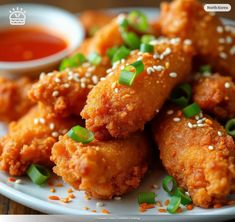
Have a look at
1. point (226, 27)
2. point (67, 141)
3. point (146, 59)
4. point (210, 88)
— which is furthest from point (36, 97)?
point (226, 27)

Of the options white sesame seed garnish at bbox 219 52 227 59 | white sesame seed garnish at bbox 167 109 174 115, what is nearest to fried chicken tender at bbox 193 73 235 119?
white sesame seed garnish at bbox 167 109 174 115

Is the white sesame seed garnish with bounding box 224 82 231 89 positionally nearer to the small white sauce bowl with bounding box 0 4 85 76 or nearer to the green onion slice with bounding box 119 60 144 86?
the green onion slice with bounding box 119 60 144 86

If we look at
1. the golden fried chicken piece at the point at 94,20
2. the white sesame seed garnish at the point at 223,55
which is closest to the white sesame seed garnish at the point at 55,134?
the white sesame seed garnish at the point at 223,55

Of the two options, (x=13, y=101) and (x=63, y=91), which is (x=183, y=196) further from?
(x=13, y=101)

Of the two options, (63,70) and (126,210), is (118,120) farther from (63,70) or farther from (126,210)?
(63,70)

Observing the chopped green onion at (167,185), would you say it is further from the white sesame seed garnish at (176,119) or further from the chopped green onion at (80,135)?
the chopped green onion at (80,135)
